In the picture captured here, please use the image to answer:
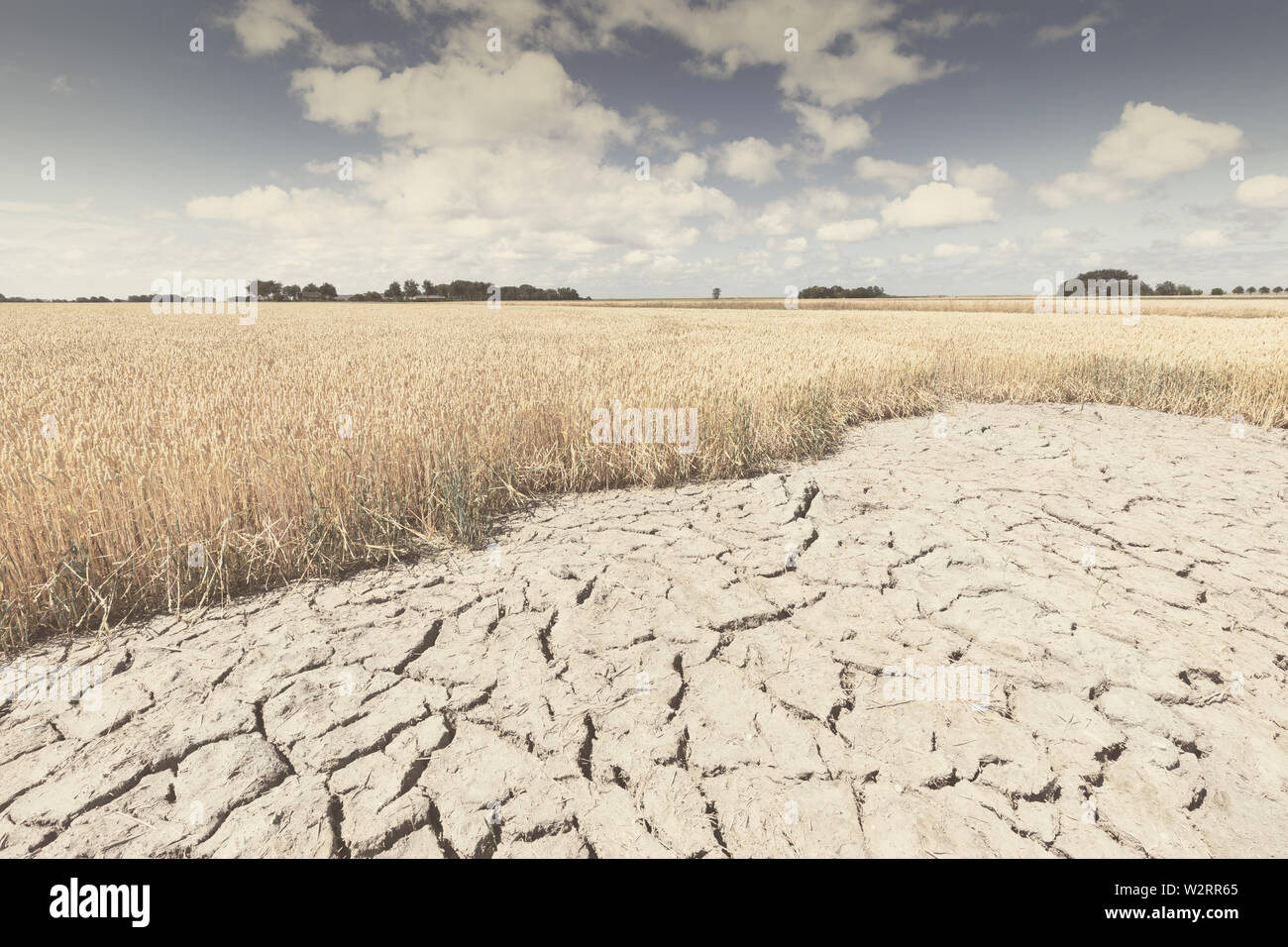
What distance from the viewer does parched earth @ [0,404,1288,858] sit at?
174cm

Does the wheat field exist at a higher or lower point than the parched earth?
higher

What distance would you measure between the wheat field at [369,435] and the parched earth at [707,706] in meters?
0.36

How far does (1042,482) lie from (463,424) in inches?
194

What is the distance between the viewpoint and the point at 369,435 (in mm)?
3980

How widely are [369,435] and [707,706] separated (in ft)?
10.2

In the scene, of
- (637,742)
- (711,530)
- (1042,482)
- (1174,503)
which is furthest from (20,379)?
(1174,503)

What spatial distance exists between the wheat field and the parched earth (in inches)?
14.2

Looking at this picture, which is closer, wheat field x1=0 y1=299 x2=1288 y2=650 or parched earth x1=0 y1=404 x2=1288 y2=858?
parched earth x1=0 y1=404 x2=1288 y2=858

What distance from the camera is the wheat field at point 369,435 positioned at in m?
2.89

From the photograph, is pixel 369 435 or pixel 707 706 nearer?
pixel 707 706

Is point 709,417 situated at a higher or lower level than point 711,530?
higher
